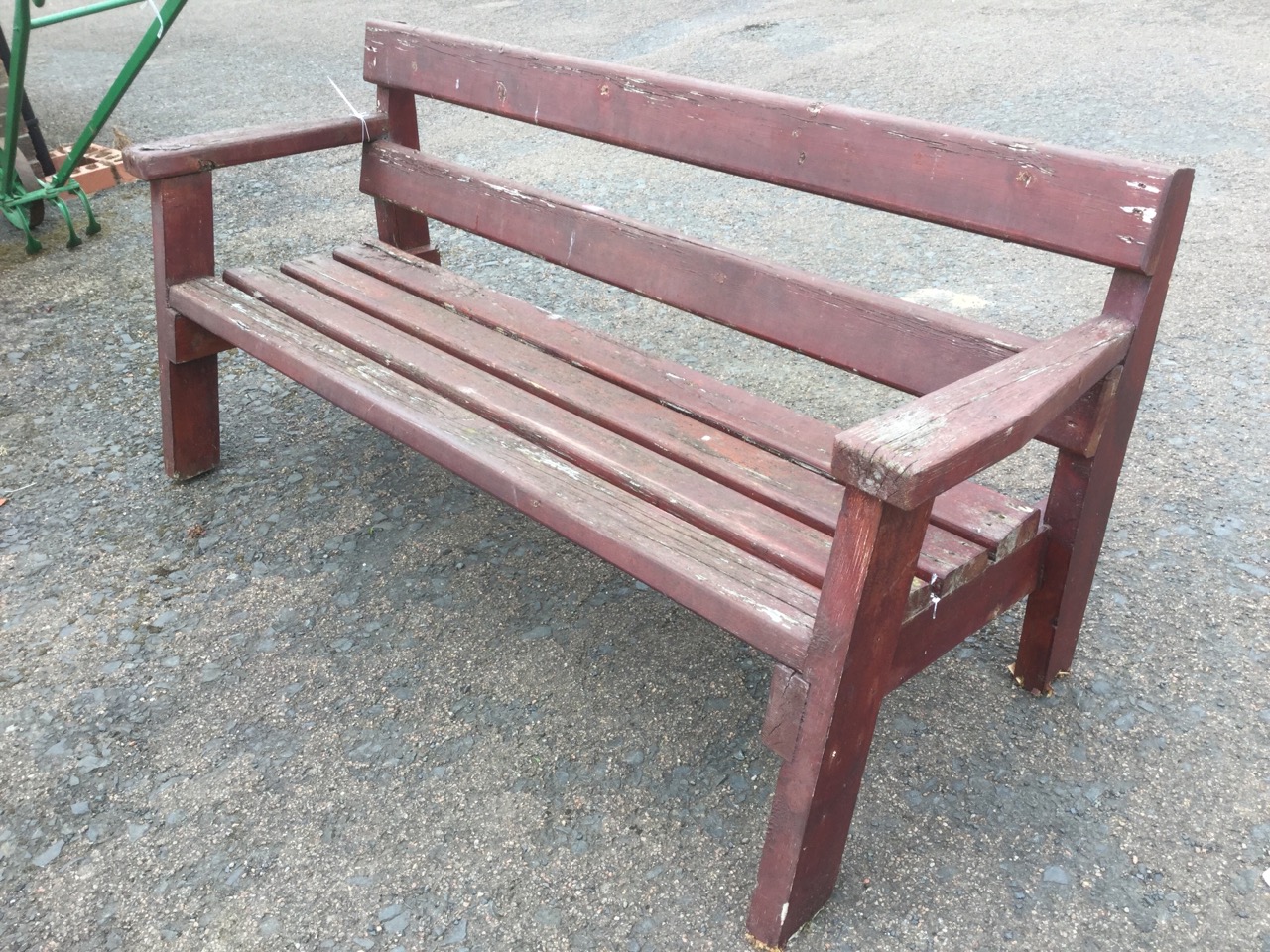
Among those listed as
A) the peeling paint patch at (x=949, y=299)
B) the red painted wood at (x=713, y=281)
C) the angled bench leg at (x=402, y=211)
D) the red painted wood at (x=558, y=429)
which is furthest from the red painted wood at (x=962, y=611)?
the peeling paint patch at (x=949, y=299)

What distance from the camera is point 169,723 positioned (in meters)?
2.26

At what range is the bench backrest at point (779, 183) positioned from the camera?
69.3 inches

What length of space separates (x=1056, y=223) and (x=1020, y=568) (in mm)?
605

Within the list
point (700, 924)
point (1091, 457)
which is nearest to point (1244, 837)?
point (1091, 457)

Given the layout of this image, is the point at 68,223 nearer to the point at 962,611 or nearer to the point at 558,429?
the point at 558,429

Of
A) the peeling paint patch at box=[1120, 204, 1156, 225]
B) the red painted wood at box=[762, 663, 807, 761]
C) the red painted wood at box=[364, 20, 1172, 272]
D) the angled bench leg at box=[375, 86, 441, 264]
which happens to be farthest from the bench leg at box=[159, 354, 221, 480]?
the peeling paint patch at box=[1120, 204, 1156, 225]

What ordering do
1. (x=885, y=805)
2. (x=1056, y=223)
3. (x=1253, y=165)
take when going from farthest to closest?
(x=1253, y=165) → (x=885, y=805) → (x=1056, y=223)

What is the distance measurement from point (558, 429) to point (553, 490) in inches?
8.9

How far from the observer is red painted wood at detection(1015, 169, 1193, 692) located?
1.78 m

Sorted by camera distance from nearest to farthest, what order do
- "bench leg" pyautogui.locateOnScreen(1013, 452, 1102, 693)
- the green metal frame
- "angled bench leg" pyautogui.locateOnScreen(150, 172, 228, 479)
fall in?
"bench leg" pyautogui.locateOnScreen(1013, 452, 1102, 693), "angled bench leg" pyautogui.locateOnScreen(150, 172, 228, 479), the green metal frame

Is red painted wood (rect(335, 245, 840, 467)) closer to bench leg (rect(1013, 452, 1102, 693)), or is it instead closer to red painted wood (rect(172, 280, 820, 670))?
red painted wood (rect(172, 280, 820, 670))

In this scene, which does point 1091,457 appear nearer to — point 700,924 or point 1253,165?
point 700,924

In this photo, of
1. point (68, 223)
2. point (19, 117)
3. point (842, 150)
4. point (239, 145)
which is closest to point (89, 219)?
point (68, 223)

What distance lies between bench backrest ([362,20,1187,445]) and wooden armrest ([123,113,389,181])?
143mm
